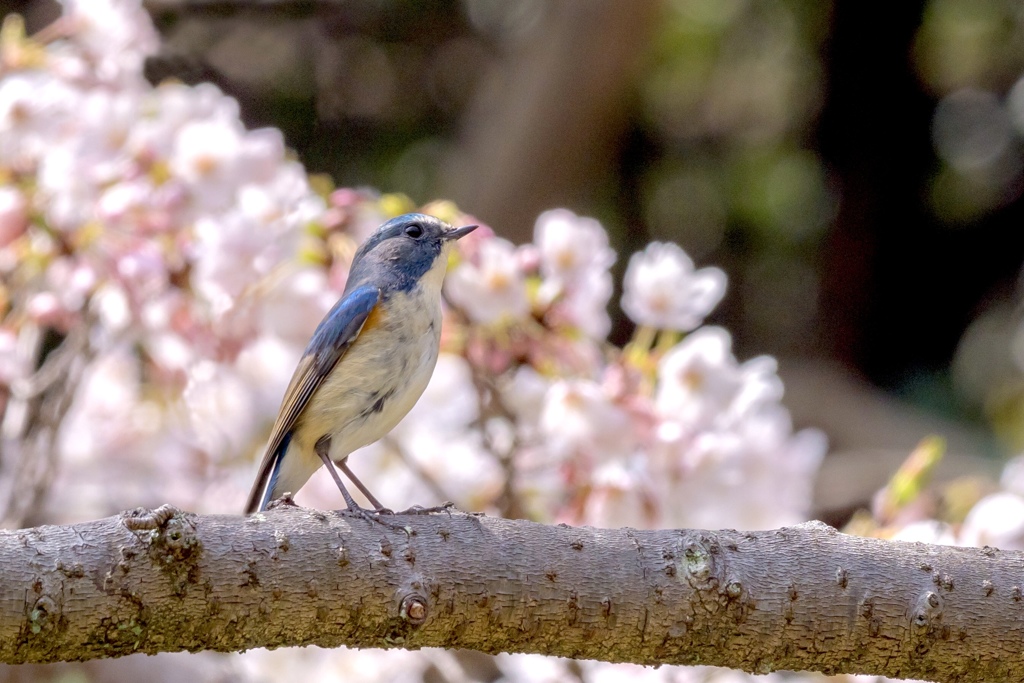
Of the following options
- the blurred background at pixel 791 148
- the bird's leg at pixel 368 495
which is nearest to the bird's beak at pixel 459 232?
the bird's leg at pixel 368 495

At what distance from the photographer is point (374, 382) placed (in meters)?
2.23

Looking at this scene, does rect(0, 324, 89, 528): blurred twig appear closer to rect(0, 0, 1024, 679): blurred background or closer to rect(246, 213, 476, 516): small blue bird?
rect(246, 213, 476, 516): small blue bird

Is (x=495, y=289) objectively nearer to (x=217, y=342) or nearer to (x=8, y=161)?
(x=217, y=342)

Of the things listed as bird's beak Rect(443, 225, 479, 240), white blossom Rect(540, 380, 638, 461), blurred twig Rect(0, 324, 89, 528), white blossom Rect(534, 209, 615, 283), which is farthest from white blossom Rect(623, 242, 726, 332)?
blurred twig Rect(0, 324, 89, 528)

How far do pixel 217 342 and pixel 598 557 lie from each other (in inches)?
52.8

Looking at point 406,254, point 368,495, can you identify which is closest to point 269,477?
point 368,495

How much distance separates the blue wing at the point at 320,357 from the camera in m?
2.27

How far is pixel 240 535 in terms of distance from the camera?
1.50m

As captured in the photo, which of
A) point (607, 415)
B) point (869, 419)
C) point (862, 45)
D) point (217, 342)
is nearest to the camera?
point (607, 415)

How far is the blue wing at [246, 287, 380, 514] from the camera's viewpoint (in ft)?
7.45

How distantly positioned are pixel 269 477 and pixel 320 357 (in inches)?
12.0

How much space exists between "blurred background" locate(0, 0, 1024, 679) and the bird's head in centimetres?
347

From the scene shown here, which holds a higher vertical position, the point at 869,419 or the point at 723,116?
the point at 723,116

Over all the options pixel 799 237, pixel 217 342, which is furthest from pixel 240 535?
pixel 799 237
